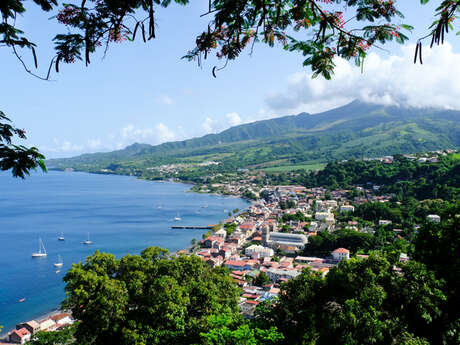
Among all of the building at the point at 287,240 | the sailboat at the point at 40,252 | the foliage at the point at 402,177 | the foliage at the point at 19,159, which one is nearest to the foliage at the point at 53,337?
the foliage at the point at 19,159

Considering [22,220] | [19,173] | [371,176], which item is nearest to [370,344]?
[19,173]

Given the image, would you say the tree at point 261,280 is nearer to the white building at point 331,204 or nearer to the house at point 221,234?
the house at point 221,234

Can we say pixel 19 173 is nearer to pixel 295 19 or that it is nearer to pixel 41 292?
pixel 295 19

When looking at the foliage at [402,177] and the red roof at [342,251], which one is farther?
the foliage at [402,177]

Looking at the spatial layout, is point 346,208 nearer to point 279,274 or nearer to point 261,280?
point 279,274

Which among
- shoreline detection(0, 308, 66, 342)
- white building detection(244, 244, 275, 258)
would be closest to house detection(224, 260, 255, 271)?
white building detection(244, 244, 275, 258)
